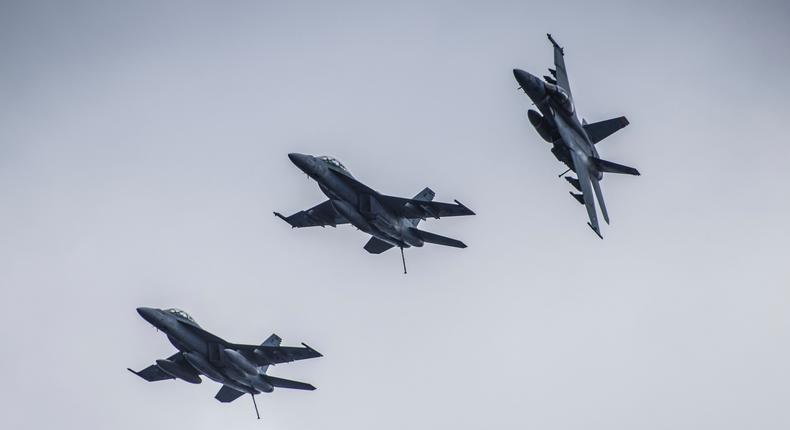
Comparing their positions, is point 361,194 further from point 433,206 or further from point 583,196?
point 583,196

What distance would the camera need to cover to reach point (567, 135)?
4419 cm

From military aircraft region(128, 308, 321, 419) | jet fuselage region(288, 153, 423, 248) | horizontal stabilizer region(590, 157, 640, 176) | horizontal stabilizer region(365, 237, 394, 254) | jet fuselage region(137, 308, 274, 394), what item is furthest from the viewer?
horizontal stabilizer region(365, 237, 394, 254)

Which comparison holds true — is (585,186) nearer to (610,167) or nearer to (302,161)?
(610,167)

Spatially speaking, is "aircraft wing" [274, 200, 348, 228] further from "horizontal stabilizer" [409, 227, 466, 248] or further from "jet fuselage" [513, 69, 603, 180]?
"jet fuselage" [513, 69, 603, 180]

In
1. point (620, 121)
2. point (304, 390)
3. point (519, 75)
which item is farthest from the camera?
point (304, 390)

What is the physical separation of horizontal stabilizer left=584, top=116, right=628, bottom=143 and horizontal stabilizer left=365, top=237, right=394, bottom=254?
32.0 feet

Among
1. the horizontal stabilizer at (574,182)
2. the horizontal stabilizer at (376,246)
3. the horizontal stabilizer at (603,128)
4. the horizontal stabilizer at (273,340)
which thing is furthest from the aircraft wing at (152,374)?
the horizontal stabilizer at (603,128)

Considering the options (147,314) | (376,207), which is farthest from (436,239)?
(147,314)

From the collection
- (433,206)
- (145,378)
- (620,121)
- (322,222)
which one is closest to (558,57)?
(620,121)

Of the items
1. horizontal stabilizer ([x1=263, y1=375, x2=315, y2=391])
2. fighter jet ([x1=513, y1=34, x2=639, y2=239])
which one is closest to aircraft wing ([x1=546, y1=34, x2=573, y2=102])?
fighter jet ([x1=513, y1=34, x2=639, y2=239])

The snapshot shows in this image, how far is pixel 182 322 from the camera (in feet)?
152

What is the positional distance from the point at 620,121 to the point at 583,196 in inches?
165

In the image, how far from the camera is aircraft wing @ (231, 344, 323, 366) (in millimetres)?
46594

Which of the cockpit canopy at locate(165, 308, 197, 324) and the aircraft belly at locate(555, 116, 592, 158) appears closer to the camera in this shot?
the aircraft belly at locate(555, 116, 592, 158)
